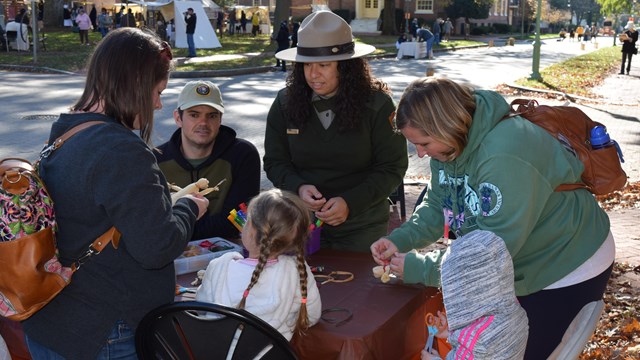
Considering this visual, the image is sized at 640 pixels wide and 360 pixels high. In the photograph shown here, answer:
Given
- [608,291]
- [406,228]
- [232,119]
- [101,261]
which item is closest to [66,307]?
[101,261]

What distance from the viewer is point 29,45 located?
28.6 m

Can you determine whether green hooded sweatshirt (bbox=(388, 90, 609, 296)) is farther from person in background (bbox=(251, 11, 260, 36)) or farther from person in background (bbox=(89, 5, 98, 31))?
person in background (bbox=(251, 11, 260, 36))

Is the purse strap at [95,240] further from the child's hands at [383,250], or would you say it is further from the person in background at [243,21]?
the person in background at [243,21]

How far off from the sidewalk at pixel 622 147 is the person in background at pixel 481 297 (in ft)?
13.9

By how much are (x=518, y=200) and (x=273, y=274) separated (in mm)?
881

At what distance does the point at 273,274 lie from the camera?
8.16 feet

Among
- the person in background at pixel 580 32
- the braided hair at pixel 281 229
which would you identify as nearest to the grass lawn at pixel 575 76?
the braided hair at pixel 281 229

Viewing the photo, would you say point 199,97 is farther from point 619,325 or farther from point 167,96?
point 167,96

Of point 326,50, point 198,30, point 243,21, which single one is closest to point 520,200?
point 326,50

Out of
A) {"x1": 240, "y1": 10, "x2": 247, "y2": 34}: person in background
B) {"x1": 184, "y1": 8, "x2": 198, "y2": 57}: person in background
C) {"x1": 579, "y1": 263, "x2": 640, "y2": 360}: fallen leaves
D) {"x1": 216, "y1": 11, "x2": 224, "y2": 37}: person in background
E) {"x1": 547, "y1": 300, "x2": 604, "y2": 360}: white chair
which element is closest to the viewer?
{"x1": 547, "y1": 300, "x2": 604, "y2": 360}: white chair

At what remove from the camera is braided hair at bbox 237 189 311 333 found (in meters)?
2.50

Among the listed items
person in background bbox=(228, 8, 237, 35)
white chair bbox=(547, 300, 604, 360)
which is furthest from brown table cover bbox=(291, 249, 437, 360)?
person in background bbox=(228, 8, 237, 35)

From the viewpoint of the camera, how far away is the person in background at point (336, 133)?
12.1 feet

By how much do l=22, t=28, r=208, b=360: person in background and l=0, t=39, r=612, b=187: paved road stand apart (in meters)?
5.93
